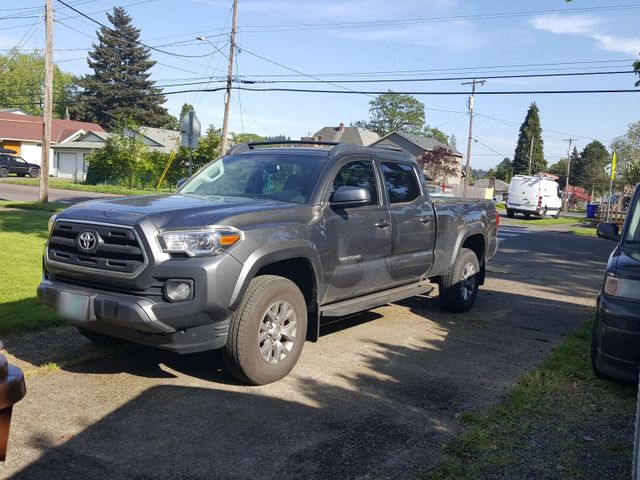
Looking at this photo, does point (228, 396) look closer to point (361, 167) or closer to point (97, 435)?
point (97, 435)

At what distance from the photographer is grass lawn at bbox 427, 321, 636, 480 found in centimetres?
368

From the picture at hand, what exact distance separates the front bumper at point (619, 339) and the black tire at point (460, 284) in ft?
10.1

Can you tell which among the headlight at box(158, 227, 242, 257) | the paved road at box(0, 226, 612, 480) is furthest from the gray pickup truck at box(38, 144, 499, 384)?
the paved road at box(0, 226, 612, 480)

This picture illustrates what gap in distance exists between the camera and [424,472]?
3.60 m

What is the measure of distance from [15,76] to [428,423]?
92634 mm

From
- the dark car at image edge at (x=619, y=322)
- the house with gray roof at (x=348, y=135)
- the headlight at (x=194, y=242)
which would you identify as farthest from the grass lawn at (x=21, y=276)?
the house with gray roof at (x=348, y=135)

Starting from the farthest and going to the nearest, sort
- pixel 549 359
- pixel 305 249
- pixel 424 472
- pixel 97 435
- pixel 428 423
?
pixel 549 359 → pixel 305 249 → pixel 428 423 → pixel 97 435 → pixel 424 472

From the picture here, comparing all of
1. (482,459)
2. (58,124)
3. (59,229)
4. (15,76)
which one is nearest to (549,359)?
(482,459)

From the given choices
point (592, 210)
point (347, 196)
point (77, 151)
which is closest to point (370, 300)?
point (347, 196)

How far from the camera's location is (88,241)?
4.65m

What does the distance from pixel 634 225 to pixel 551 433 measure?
8.24 ft

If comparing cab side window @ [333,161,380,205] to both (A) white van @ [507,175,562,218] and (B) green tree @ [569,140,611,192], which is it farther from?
(B) green tree @ [569,140,611,192]

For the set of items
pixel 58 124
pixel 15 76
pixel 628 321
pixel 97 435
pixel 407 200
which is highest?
pixel 15 76

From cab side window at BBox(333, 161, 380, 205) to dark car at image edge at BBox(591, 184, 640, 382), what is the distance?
2.42 meters
